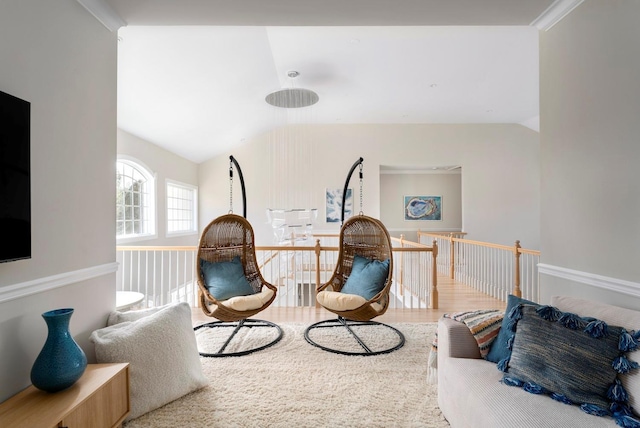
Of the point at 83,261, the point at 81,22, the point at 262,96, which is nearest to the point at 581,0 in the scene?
the point at 81,22

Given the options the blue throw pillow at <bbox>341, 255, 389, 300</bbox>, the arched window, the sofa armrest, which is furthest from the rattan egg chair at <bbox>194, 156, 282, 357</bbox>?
the arched window

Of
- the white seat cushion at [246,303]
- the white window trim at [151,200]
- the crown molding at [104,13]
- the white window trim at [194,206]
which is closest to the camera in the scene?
the crown molding at [104,13]

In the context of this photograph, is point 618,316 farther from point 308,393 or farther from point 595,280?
point 308,393

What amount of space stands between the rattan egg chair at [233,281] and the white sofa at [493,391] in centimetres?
159

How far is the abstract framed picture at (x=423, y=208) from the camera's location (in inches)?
339

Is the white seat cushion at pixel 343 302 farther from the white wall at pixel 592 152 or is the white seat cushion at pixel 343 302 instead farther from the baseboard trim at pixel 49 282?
the baseboard trim at pixel 49 282

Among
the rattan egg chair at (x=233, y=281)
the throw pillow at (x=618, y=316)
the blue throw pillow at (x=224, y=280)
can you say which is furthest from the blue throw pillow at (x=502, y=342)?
the blue throw pillow at (x=224, y=280)

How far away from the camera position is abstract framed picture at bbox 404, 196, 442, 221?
28.2ft

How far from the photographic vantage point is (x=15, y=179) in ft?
4.53

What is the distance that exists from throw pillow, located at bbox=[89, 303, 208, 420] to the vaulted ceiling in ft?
6.69

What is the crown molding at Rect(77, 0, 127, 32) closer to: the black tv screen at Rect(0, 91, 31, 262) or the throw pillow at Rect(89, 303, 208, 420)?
the black tv screen at Rect(0, 91, 31, 262)

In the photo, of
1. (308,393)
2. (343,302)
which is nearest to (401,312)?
(343,302)

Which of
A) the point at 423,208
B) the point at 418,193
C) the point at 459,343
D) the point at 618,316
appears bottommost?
the point at 459,343

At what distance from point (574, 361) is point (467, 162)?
668cm
